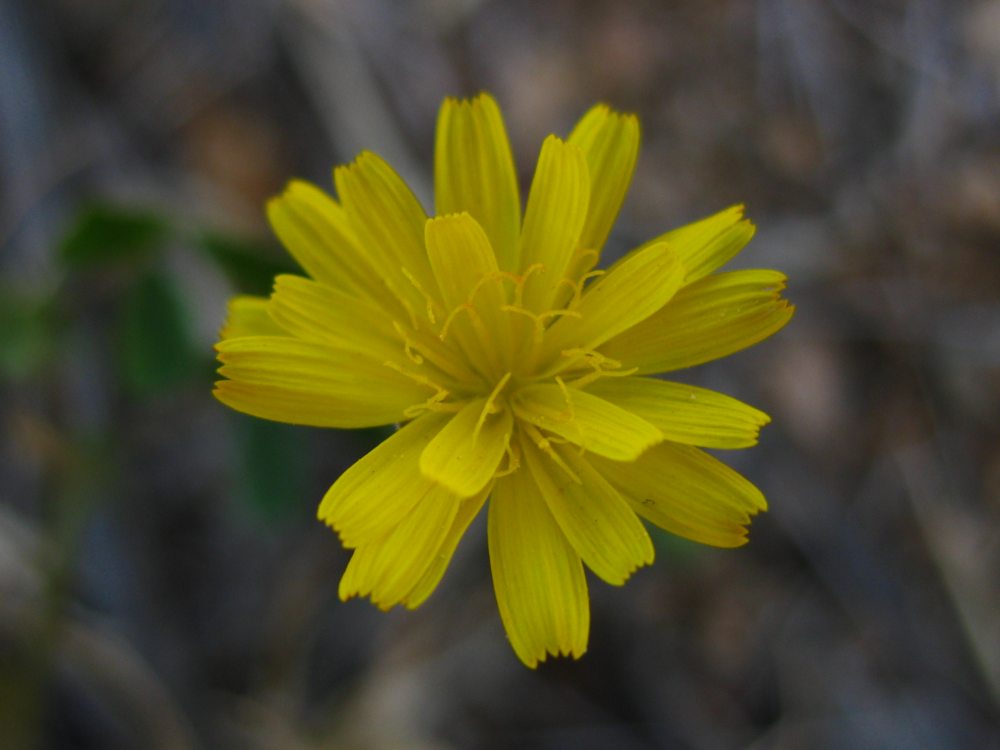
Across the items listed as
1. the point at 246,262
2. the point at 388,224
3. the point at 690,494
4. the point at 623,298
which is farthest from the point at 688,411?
the point at 246,262

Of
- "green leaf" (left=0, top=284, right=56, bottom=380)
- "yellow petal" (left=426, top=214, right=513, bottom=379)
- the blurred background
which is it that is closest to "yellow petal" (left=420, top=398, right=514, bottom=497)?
"yellow petal" (left=426, top=214, right=513, bottom=379)

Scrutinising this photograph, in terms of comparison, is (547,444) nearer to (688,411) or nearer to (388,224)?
(688,411)

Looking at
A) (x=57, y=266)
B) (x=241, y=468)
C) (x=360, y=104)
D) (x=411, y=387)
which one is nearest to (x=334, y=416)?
(x=411, y=387)

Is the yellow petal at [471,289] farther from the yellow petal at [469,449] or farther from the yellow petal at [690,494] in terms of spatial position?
the yellow petal at [690,494]

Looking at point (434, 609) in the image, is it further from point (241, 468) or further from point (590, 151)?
point (590, 151)

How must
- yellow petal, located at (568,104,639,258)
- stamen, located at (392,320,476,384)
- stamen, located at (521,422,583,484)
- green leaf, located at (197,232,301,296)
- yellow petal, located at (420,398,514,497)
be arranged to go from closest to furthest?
yellow petal, located at (420,398,514,497) < stamen, located at (521,422,583,484) < stamen, located at (392,320,476,384) < yellow petal, located at (568,104,639,258) < green leaf, located at (197,232,301,296)

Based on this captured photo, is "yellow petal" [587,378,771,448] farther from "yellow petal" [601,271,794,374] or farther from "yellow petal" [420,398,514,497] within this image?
"yellow petal" [420,398,514,497]

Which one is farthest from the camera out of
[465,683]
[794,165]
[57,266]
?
[794,165]
